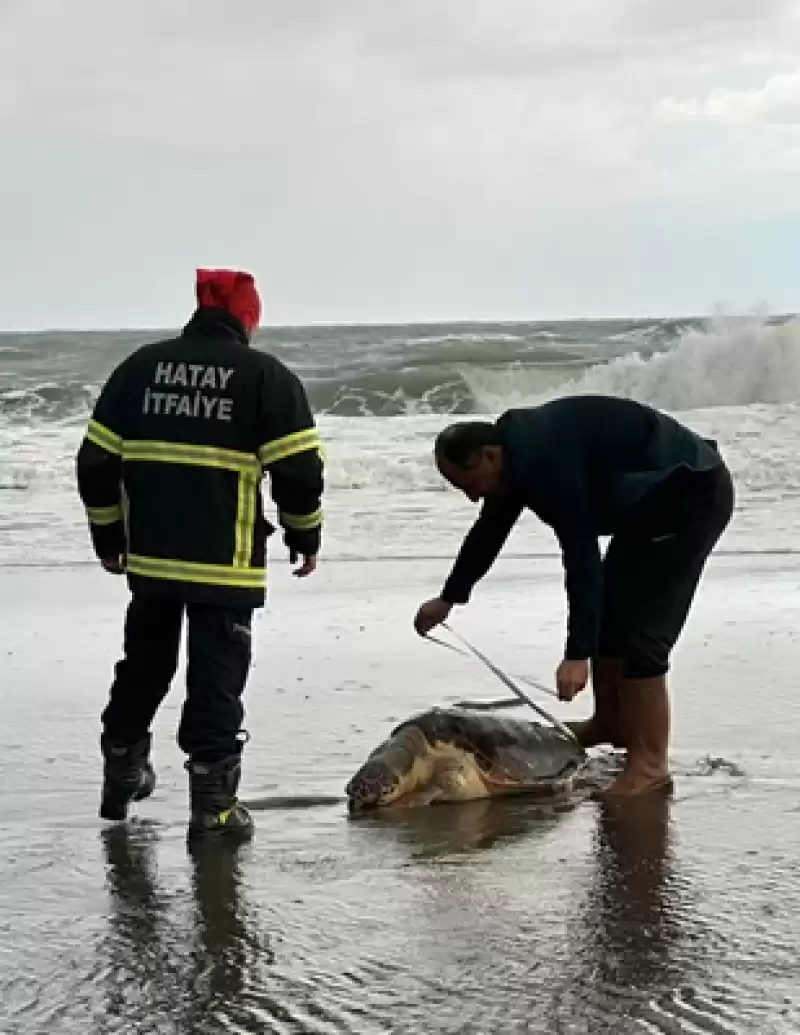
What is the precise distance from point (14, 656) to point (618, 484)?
3492 millimetres

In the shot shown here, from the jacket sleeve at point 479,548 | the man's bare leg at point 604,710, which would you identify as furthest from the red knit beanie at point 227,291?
the man's bare leg at point 604,710

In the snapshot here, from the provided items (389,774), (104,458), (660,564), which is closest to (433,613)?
(389,774)

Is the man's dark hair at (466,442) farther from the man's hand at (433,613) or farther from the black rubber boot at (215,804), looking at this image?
the black rubber boot at (215,804)

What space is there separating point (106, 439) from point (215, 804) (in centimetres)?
96

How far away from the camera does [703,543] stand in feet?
15.4

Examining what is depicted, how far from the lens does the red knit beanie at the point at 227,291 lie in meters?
4.21

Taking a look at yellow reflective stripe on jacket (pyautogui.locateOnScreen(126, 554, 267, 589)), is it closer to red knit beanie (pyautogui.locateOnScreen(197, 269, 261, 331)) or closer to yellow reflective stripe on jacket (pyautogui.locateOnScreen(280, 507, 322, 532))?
yellow reflective stripe on jacket (pyautogui.locateOnScreen(280, 507, 322, 532))

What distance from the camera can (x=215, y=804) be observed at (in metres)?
4.16

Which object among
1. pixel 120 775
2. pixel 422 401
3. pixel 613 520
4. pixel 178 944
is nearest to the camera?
pixel 178 944

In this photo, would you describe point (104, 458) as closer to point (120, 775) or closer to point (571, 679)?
point (120, 775)

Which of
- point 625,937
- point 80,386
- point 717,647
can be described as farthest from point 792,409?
point 625,937

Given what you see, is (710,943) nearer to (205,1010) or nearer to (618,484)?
(205,1010)

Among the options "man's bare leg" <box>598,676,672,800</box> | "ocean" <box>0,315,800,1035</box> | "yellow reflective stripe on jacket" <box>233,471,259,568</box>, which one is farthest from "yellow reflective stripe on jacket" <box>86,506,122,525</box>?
"man's bare leg" <box>598,676,672,800</box>

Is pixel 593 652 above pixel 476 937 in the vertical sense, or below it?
above
